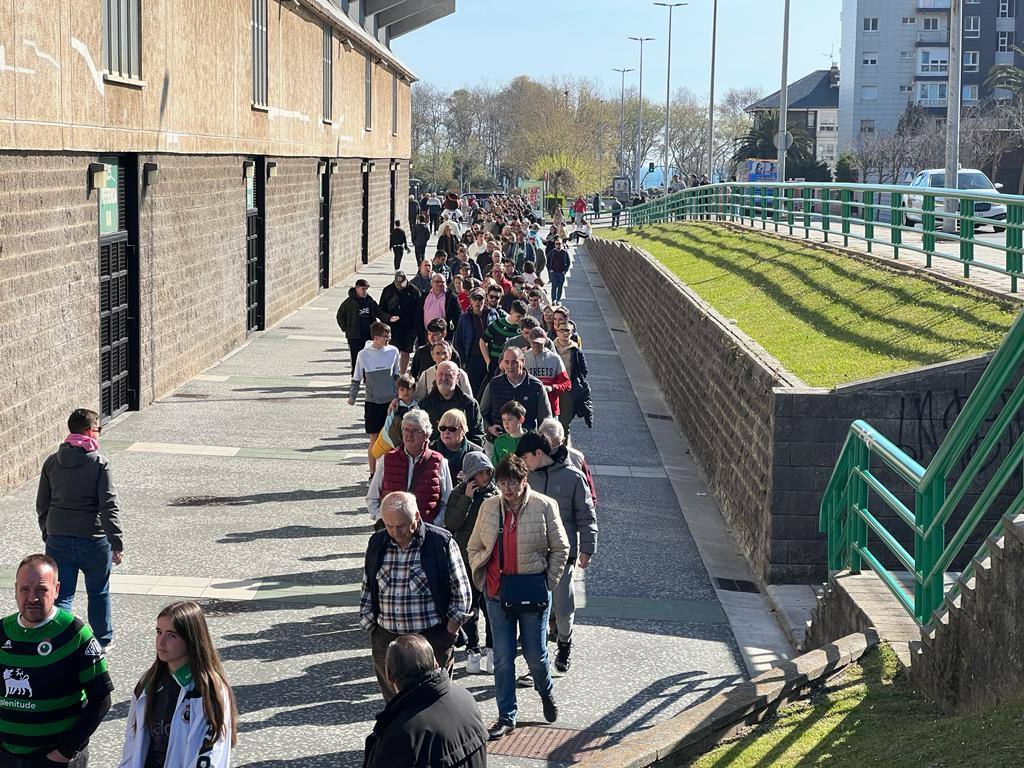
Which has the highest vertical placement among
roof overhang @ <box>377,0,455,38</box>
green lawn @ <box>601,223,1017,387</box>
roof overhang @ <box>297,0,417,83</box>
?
roof overhang @ <box>377,0,455,38</box>

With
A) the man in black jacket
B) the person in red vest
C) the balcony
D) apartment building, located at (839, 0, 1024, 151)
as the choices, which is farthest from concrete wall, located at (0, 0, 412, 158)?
the balcony

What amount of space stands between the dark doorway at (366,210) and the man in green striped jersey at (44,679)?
1628 inches

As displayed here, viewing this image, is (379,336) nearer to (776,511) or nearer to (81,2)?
(776,511)

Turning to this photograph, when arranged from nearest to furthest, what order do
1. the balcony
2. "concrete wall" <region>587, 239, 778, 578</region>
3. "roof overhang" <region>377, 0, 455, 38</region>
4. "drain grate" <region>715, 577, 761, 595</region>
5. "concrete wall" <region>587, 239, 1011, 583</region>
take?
1. "concrete wall" <region>587, 239, 1011, 583</region>
2. "drain grate" <region>715, 577, 761, 595</region>
3. "concrete wall" <region>587, 239, 778, 578</region>
4. "roof overhang" <region>377, 0, 455, 38</region>
5. the balcony

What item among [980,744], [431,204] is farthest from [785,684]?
[431,204]

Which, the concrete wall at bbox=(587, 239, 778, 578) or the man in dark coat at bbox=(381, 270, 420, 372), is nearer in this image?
the concrete wall at bbox=(587, 239, 778, 578)

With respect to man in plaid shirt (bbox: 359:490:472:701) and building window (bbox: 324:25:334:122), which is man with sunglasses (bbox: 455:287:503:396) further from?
building window (bbox: 324:25:334:122)

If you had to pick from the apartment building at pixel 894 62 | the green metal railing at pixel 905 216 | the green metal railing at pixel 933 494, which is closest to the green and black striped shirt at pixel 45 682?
the green metal railing at pixel 933 494

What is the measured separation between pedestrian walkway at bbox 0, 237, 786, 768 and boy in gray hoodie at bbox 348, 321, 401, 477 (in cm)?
89

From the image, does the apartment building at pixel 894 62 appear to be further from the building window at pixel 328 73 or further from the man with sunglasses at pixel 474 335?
the man with sunglasses at pixel 474 335

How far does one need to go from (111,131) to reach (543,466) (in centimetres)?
1016

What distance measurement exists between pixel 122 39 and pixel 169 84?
1947 mm

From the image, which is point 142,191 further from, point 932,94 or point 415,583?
point 932,94

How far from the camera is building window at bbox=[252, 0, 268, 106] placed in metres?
26.5
